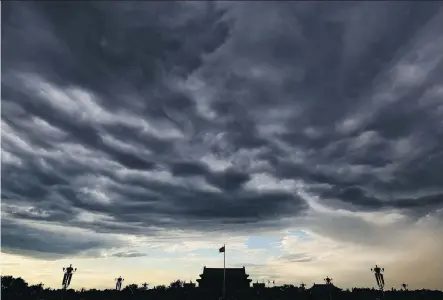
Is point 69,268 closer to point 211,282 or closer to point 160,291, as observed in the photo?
point 160,291

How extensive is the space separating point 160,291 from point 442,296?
62176 mm

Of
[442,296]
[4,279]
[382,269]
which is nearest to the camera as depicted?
[382,269]

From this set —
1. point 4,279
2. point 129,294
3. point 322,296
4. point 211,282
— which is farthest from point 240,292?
point 4,279

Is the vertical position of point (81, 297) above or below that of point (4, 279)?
below

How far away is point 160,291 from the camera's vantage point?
247 feet

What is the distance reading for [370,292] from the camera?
73.2m

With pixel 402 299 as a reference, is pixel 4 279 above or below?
above

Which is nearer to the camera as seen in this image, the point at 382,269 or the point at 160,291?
the point at 382,269

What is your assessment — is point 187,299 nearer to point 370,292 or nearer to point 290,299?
point 290,299

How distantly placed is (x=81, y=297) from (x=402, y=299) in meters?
65.0

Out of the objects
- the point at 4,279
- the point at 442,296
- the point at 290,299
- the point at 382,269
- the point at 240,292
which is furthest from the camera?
the point at 4,279

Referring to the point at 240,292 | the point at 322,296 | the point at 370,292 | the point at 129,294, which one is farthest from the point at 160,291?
the point at 370,292

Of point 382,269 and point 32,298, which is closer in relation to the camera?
point 382,269

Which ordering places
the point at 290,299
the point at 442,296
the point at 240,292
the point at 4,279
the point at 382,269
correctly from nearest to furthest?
the point at 382,269, the point at 290,299, the point at 240,292, the point at 442,296, the point at 4,279
